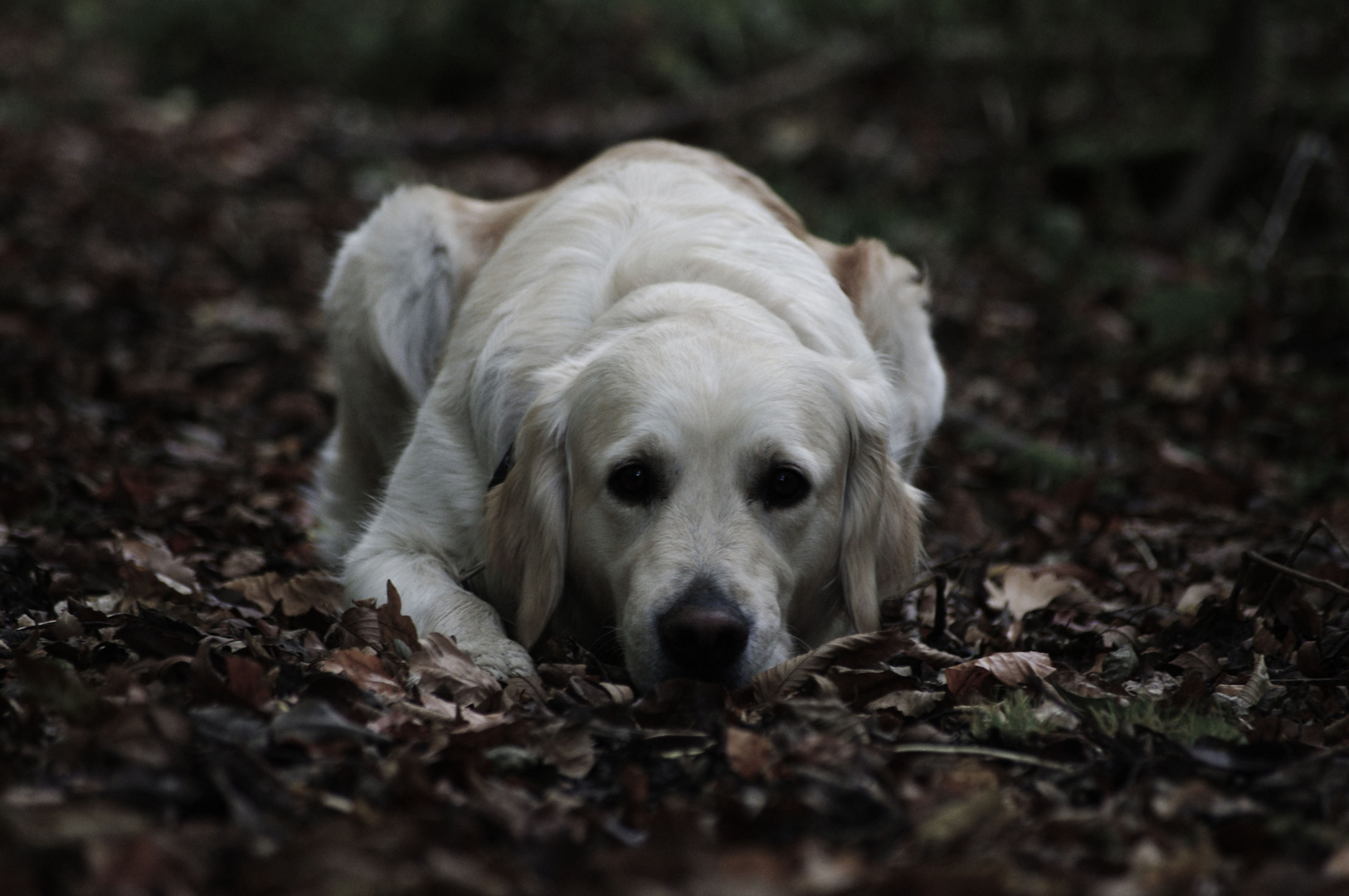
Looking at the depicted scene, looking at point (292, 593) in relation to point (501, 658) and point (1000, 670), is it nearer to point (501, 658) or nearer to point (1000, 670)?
point (501, 658)

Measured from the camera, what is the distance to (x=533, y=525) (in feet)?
12.2

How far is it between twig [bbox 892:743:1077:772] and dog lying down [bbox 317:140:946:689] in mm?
598

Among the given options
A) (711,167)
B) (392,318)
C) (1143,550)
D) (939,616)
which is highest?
(711,167)

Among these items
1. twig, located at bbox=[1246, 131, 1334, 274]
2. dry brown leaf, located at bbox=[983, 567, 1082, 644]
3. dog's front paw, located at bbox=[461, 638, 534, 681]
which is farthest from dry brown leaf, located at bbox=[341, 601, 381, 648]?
twig, located at bbox=[1246, 131, 1334, 274]

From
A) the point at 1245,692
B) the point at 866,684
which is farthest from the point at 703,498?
the point at 1245,692

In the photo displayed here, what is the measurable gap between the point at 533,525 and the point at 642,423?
1.65 feet

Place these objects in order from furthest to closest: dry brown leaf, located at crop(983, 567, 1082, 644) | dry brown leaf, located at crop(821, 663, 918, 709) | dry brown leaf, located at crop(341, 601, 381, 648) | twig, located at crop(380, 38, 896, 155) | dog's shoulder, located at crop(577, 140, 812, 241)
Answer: twig, located at crop(380, 38, 896, 155) → dog's shoulder, located at crop(577, 140, 812, 241) → dry brown leaf, located at crop(983, 567, 1082, 644) → dry brown leaf, located at crop(341, 601, 381, 648) → dry brown leaf, located at crop(821, 663, 918, 709)

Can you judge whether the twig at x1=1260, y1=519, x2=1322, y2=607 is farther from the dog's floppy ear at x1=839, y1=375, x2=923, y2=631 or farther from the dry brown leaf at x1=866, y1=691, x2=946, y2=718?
the dry brown leaf at x1=866, y1=691, x2=946, y2=718

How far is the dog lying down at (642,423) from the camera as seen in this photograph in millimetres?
3420

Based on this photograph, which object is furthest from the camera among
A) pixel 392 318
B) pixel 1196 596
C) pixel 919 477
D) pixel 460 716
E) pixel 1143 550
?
pixel 919 477

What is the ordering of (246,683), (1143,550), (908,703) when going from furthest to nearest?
(1143,550) → (908,703) → (246,683)

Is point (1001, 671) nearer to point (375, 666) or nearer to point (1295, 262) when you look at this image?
point (375, 666)

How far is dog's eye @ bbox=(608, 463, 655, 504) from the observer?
348 cm

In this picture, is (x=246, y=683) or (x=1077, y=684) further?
(x=1077, y=684)
